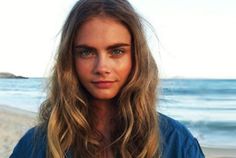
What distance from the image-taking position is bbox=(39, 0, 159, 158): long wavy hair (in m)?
2.68

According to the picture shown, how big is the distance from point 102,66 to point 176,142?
0.60m

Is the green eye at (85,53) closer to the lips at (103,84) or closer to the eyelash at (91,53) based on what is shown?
the eyelash at (91,53)

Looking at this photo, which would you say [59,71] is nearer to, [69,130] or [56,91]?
[56,91]

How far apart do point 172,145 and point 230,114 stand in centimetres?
1719

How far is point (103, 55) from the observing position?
2584 mm

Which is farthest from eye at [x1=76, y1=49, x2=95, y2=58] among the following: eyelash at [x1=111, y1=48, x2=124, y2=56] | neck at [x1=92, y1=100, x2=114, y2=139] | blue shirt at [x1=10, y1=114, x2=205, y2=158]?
blue shirt at [x1=10, y1=114, x2=205, y2=158]

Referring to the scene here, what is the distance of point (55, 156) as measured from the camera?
266 centimetres

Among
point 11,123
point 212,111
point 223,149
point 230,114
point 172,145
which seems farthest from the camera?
point 212,111

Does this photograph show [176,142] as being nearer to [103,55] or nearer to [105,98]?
[105,98]

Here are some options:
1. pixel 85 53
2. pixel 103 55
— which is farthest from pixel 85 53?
pixel 103 55

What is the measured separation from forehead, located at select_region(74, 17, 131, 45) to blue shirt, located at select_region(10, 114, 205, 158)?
0.55m

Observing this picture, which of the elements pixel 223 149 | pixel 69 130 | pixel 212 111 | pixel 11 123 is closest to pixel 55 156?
pixel 69 130

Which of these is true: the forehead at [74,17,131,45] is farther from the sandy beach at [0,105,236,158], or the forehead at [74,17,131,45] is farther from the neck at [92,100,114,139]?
the sandy beach at [0,105,236,158]

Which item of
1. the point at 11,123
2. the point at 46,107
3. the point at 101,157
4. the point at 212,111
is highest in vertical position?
the point at 46,107
